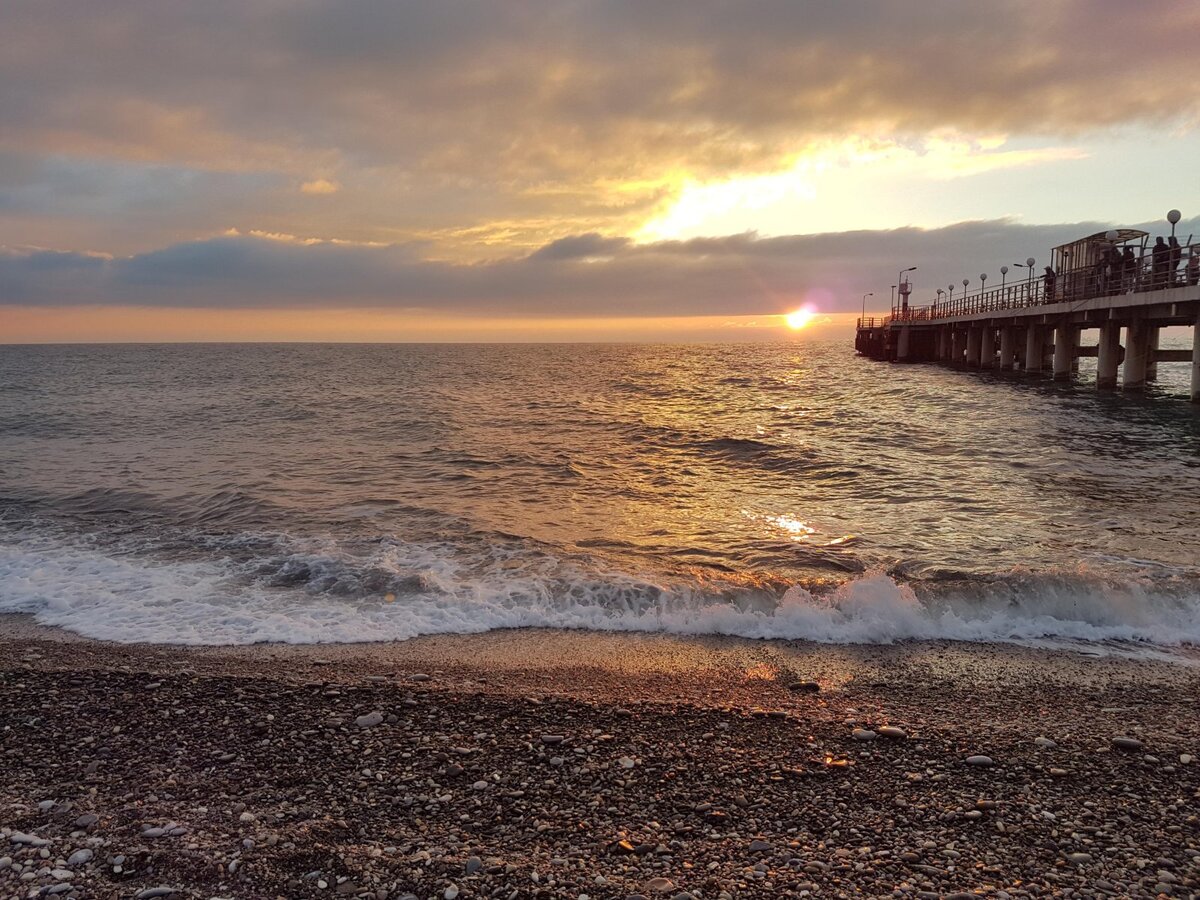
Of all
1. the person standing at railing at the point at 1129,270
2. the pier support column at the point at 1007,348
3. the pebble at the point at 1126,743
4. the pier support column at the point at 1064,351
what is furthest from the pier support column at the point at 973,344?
the pebble at the point at 1126,743

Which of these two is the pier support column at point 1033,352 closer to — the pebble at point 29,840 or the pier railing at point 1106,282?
the pier railing at point 1106,282

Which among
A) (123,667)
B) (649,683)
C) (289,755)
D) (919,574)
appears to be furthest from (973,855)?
(123,667)

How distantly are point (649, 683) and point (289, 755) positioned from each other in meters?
2.98

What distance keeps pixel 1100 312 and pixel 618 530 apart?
32686mm

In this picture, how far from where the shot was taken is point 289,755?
16.2 feet

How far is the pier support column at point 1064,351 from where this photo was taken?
41.9 m

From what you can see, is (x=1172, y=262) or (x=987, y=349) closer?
(x=1172, y=262)

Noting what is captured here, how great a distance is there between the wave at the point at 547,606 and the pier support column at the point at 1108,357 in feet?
108

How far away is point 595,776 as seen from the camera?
183 inches

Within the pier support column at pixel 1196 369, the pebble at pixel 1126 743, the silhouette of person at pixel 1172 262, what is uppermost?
the silhouette of person at pixel 1172 262

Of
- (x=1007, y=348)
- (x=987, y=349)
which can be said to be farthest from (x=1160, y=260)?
(x=987, y=349)

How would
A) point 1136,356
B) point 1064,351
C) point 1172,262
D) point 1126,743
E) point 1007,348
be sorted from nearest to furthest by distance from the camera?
1. point 1126,743
2. point 1172,262
3. point 1136,356
4. point 1064,351
5. point 1007,348

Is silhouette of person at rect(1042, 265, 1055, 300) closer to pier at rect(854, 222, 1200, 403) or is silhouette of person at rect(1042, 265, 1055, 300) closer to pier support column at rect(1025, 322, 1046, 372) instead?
pier at rect(854, 222, 1200, 403)

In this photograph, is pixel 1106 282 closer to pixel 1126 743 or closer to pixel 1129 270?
pixel 1129 270
